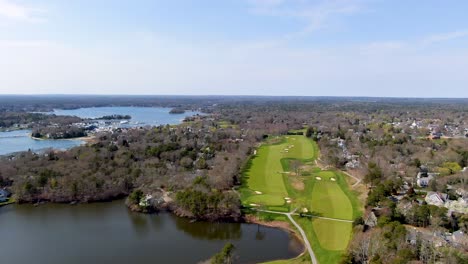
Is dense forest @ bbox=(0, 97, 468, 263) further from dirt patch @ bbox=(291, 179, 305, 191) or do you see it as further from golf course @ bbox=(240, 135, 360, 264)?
dirt patch @ bbox=(291, 179, 305, 191)

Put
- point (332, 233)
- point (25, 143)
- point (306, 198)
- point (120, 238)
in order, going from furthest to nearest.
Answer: point (25, 143) < point (306, 198) < point (332, 233) < point (120, 238)

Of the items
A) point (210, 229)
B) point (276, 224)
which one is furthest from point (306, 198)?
point (210, 229)

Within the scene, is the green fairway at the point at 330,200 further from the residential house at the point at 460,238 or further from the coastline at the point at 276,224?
the residential house at the point at 460,238

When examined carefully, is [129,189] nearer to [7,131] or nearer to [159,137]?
[159,137]

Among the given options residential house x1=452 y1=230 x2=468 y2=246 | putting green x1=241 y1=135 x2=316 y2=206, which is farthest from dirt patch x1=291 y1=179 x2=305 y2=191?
residential house x1=452 y1=230 x2=468 y2=246

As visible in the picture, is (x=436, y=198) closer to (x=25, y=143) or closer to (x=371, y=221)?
(x=371, y=221)

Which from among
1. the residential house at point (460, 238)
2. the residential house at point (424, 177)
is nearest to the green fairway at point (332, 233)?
the residential house at point (460, 238)
